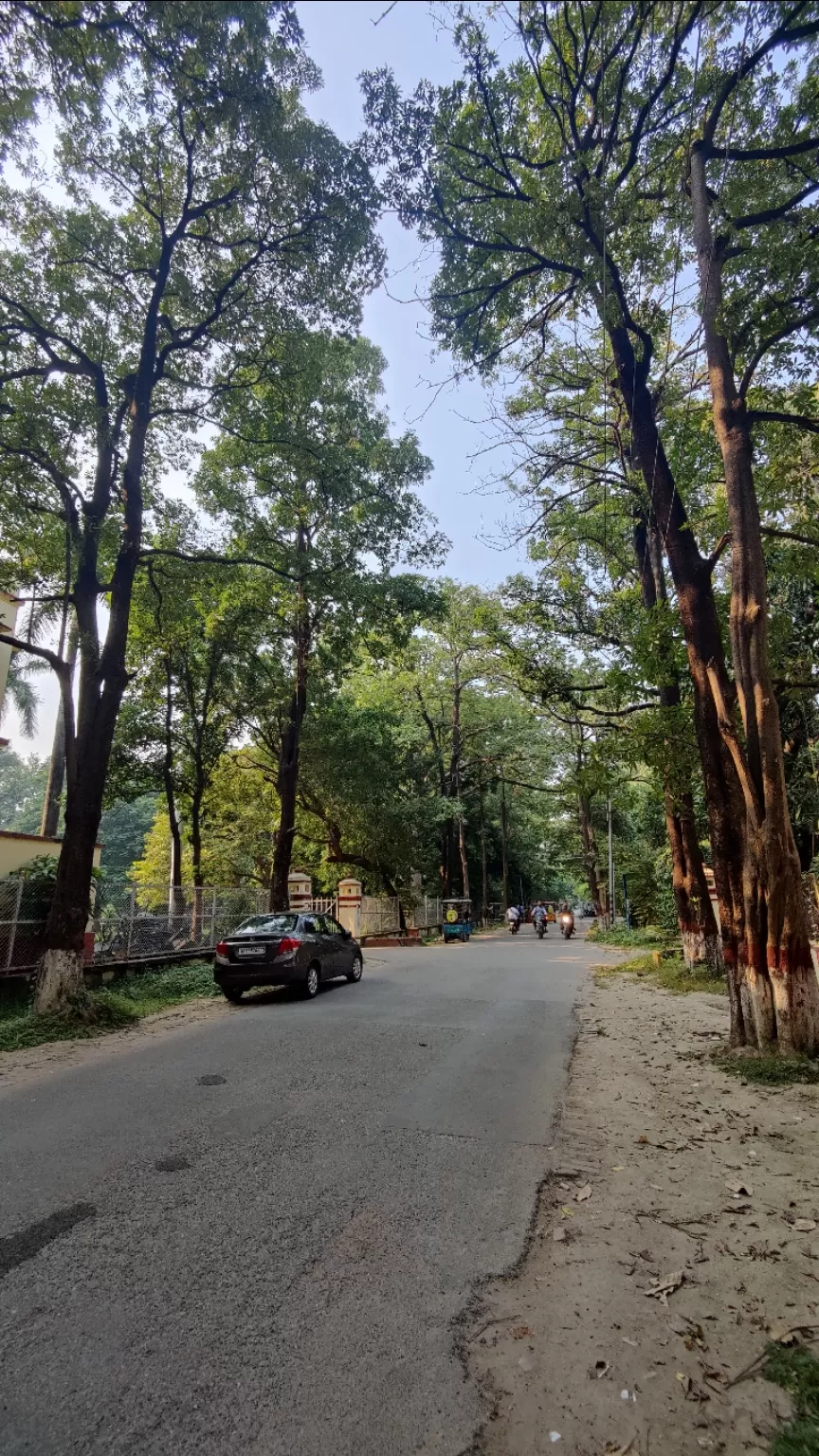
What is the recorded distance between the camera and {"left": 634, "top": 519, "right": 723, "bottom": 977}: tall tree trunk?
535 inches

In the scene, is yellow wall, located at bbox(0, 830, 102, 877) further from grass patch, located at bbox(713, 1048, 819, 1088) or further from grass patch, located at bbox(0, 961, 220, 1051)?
grass patch, located at bbox(713, 1048, 819, 1088)

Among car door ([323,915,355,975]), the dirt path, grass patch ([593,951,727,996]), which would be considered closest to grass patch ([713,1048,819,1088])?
the dirt path

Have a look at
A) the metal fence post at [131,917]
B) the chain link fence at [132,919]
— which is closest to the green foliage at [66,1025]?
the chain link fence at [132,919]

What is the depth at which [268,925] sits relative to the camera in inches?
467

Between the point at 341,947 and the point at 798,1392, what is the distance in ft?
37.8

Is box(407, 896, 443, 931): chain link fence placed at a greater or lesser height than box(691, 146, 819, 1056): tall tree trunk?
lesser

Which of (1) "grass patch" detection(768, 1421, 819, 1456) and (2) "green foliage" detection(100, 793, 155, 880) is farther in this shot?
(2) "green foliage" detection(100, 793, 155, 880)

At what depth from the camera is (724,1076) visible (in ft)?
21.0

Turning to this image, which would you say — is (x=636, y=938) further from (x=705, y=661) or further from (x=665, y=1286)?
(x=665, y=1286)

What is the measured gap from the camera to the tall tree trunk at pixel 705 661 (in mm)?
7523

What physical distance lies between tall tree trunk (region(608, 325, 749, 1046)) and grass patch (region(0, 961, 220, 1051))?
7.77 m

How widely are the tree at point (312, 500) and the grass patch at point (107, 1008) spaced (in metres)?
5.36

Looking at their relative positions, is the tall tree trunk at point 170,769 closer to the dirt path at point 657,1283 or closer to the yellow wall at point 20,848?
the yellow wall at point 20,848

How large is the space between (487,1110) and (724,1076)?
2455 millimetres
